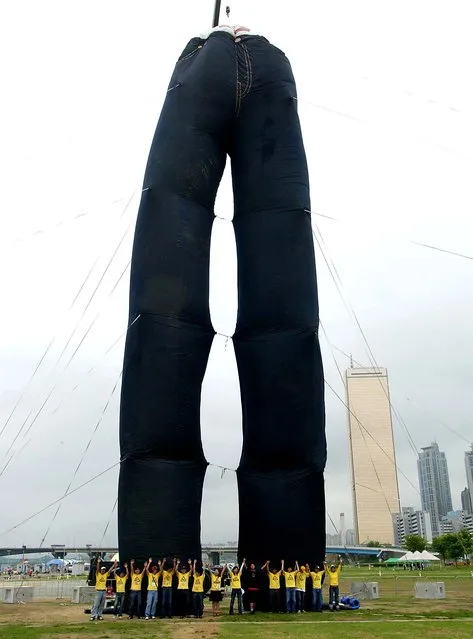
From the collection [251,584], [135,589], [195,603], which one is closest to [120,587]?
[135,589]

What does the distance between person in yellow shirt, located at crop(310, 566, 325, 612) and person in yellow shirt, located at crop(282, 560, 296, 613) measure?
1.66 ft

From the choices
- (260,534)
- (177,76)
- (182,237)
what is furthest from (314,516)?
(177,76)

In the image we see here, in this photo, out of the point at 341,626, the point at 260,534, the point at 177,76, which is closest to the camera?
the point at 341,626

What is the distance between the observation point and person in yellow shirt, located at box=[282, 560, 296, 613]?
1325 cm

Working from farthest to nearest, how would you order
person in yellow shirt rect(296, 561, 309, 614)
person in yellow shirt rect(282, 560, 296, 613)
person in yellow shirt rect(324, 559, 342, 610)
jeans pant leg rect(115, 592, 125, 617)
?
1. person in yellow shirt rect(324, 559, 342, 610)
2. person in yellow shirt rect(296, 561, 309, 614)
3. person in yellow shirt rect(282, 560, 296, 613)
4. jeans pant leg rect(115, 592, 125, 617)

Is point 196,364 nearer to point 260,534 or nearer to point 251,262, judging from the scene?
point 251,262

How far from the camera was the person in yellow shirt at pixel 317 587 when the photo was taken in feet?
44.7

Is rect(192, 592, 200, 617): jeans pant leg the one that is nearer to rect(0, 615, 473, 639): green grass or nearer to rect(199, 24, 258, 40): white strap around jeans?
rect(0, 615, 473, 639): green grass

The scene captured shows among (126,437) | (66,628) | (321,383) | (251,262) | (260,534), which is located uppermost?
(251,262)

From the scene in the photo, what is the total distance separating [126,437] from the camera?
13734 millimetres

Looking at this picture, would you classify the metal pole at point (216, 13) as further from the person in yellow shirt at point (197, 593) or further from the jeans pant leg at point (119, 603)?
the jeans pant leg at point (119, 603)

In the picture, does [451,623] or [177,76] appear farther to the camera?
[177,76]

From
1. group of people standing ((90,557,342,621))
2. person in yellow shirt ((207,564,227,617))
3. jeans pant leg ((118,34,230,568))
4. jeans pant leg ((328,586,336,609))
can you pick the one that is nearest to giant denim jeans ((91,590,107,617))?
group of people standing ((90,557,342,621))

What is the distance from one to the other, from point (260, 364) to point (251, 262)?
8.24 feet
